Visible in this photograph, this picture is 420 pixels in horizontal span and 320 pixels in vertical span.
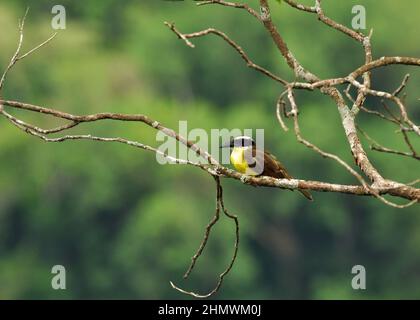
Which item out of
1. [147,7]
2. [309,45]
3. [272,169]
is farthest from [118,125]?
[272,169]

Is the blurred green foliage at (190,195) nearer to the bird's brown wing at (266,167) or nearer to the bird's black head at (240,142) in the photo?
the bird's black head at (240,142)

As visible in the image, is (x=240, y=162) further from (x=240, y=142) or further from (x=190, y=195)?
(x=190, y=195)

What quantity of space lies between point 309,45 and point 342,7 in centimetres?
388

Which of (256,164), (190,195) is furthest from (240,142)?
(190,195)

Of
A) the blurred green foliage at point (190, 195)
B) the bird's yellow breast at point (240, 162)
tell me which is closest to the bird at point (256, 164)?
the bird's yellow breast at point (240, 162)

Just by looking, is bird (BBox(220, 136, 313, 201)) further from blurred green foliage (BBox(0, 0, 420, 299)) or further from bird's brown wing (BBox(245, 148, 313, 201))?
blurred green foliage (BBox(0, 0, 420, 299))

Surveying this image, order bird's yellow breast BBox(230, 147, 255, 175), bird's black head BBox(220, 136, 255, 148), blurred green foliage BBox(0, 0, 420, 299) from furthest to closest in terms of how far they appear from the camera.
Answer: blurred green foliage BBox(0, 0, 420, 299) < bird's black head BBox(220, 136, 255, 148) < bird's yellow breast BBox(230, 147, 255, 175)

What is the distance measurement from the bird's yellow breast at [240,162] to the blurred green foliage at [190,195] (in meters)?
27.1

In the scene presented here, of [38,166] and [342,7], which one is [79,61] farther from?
[342,7]

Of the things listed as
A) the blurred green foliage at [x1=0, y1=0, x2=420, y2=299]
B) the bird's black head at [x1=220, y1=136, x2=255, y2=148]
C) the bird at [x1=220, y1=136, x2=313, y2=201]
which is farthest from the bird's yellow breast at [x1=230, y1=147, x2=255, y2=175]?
the blurred green foliage at [x1=0, y1=0, x2=420, y2=299]

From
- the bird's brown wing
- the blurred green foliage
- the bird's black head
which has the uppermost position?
the blurred green foliage

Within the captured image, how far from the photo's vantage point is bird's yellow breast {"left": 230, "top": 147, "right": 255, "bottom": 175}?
9352 millimetres

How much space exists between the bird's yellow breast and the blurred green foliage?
27.1m

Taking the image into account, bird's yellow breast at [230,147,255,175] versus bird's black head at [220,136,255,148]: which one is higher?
bird's black head at [220,136,255,148]
